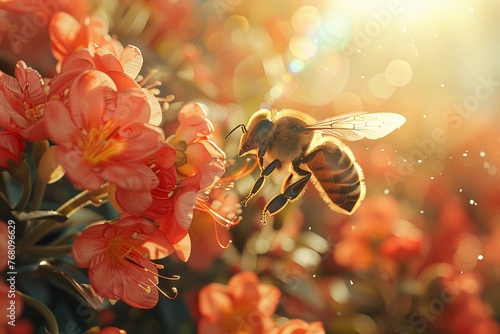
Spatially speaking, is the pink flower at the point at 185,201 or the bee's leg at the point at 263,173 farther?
the bee's leg at the point at 263,173

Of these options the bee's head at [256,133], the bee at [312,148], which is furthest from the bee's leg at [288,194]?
the bee's head at [256,133]

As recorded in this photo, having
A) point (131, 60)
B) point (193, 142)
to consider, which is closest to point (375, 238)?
point (193, 142)

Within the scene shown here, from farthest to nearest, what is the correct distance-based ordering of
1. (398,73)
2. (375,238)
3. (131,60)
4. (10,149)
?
(398,73) → (375,238) → (131,60) → (10,149)

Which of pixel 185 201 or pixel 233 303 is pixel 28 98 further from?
pixel 233 303

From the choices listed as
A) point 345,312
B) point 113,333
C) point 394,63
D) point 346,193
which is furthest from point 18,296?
point 394,63

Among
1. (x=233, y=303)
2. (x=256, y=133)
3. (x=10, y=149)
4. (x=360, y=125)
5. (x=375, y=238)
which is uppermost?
(x=360, y=125)

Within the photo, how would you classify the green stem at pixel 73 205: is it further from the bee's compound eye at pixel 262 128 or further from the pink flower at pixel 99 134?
the bee's compound eye at pixel 262 128
